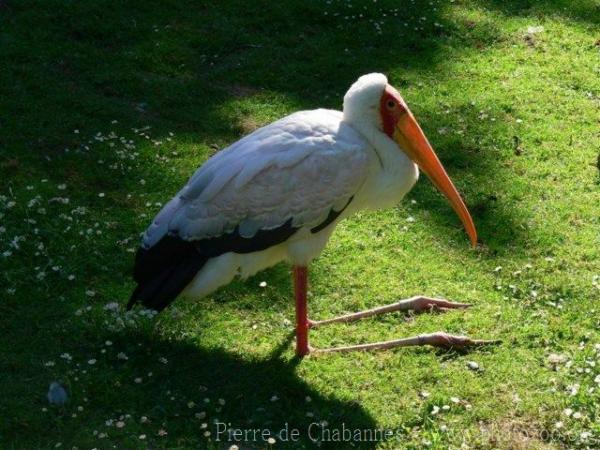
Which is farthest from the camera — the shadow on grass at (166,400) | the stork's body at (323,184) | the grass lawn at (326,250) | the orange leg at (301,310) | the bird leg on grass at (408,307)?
the bird leg on grass at (408,307)

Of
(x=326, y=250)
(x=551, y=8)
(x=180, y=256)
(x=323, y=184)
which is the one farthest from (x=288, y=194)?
(x=551, y=8)

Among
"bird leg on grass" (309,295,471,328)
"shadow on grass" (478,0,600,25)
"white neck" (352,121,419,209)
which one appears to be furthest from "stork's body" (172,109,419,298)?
"shadow on grass" (478,0,600,25)

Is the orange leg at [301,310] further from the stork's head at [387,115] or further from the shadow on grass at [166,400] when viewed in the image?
the stork's head at [387,115]

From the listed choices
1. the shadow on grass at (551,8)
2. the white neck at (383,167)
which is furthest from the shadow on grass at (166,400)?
the shadow on grass at (551,8)

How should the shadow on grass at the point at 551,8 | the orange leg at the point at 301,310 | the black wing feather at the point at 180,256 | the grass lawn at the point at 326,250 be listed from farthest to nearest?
1. the shadow on grass at the point at 551,8
2. the orange leg at the point at 301,310
3. the black wing feather at the point at 180,256
4. the grass lawn at the point at 326,250

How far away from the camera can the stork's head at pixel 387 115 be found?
5805mm

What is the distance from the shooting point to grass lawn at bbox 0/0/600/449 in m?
5.56

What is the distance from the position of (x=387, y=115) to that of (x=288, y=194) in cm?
84

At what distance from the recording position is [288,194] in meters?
5.70

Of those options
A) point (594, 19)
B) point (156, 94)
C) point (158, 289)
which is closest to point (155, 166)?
point (156, 94)

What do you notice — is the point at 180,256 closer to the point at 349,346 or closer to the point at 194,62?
the point at 349,346

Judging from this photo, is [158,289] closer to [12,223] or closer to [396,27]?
[12,223]

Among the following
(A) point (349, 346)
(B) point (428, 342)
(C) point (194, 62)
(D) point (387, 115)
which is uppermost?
(D) point (387, 115)

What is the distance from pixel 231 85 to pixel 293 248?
13.0ft
